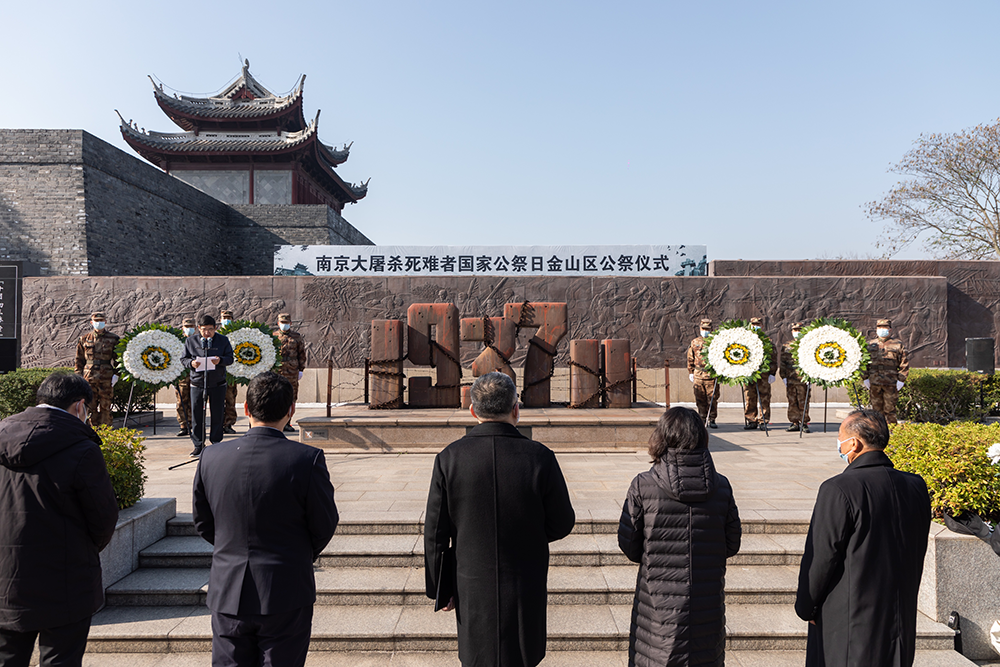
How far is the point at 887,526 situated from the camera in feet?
8.24

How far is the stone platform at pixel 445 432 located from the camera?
8.37 m

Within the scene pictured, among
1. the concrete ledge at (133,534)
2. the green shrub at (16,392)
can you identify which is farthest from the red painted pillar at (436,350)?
the green shrub at (16,392)

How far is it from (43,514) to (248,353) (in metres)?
7.41

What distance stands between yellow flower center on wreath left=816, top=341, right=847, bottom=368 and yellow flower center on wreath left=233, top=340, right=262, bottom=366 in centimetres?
929

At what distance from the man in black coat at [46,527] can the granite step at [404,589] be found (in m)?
1.60

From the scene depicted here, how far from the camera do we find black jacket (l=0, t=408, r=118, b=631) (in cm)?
257

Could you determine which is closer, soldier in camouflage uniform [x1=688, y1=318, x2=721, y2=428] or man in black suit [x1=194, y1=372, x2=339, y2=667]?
man in black suit [x1=194, y1=372, x2=339, y2=667]

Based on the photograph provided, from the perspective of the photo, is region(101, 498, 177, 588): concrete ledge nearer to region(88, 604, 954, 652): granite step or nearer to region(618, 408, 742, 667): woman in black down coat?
region(88, 604, 954, 652): granite step

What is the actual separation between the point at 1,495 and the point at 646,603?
2.94 m

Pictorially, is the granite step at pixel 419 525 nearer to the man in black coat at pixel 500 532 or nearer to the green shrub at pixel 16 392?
the man in black coat at pixel 500 532

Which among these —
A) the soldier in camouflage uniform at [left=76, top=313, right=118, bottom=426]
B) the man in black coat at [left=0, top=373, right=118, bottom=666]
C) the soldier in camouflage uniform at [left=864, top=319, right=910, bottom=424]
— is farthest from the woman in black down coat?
the soldier in camouflage uniform at [left=76, top=313, right=118, bottom=426]

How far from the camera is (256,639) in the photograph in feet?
7.92

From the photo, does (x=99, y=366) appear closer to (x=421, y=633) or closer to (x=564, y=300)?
(x=421, y=633)

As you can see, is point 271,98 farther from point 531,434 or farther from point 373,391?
point 531,434
